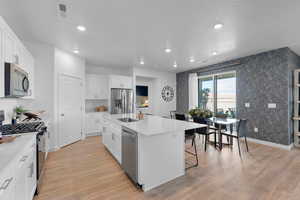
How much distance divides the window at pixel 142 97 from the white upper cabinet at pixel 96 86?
1.49 meters

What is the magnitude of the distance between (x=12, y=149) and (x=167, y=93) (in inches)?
229

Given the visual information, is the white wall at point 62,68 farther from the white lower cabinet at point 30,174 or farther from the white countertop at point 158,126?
the white countertop at point 158,126

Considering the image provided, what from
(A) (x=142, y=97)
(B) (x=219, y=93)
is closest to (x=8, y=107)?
(A) (x=142, y=97)

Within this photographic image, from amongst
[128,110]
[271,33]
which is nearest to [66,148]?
[128,110]

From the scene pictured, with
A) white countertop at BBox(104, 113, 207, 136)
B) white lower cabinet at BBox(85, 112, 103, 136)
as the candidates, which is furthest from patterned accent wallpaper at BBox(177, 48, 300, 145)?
white lower cabinet at BBox(85, 112, 103, 136)

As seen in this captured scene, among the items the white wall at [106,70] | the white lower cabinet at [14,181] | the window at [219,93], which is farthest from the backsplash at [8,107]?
the window at [219,93]

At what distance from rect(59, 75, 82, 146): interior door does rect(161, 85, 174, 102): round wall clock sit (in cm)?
364

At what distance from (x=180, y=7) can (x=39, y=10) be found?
2.06m

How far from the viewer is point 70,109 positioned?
3818 mm

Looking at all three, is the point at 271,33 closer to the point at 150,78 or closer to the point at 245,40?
the point at 245,40

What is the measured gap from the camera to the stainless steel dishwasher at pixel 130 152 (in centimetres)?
195

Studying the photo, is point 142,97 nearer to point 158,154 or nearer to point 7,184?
point 158,154

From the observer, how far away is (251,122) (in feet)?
13.2

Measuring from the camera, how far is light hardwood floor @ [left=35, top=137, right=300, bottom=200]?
184cm
